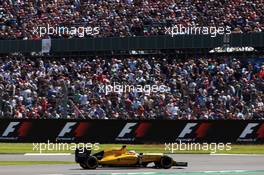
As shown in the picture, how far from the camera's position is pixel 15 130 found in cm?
3172

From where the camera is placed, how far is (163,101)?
3350 centimetres

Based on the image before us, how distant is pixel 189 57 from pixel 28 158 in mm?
16797

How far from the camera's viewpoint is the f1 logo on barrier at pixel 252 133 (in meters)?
29.8

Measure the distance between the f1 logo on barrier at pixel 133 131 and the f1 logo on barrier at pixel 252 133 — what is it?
11.0 ft

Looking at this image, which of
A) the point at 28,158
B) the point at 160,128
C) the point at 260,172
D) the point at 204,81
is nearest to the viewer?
the point at 260,172

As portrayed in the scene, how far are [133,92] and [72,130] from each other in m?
5.21

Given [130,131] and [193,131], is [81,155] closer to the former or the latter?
[193,131]

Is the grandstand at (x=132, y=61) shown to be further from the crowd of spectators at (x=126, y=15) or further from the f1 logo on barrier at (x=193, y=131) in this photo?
the f1 logo on barrier at (x=193, y=131)

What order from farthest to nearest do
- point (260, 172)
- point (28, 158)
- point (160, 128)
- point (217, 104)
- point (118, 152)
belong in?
point (217, 104) < point (160, 128) < point (28, 158) < point (118, 152) < point (260, 172)

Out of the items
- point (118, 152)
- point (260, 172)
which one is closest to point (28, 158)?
point (118, 152)

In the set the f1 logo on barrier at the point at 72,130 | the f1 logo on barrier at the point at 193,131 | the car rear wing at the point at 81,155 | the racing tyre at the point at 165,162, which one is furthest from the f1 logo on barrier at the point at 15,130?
the racing tyre at the point at 165,162

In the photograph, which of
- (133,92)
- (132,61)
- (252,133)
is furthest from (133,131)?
(132,61)

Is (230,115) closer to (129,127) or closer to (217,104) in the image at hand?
(217,104)

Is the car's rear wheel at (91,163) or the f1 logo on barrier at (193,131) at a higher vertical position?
the car's rear wheel at (91,163)
